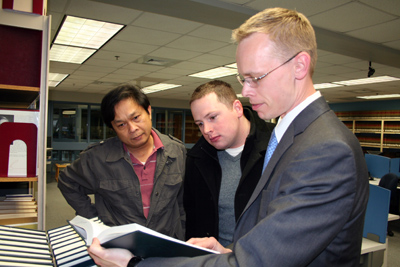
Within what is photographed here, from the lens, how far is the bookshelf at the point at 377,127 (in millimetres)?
9719

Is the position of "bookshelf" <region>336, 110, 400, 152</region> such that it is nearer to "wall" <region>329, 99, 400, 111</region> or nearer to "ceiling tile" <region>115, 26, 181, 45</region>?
"wall" <region>329, 99, 400, 111</region>

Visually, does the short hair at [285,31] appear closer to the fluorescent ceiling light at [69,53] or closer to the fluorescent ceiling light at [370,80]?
the fluorescent ceiling light at [69,53]

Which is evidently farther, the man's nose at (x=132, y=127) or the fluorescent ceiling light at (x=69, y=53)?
the fluorescent ceiling light at (x=69, y=53)

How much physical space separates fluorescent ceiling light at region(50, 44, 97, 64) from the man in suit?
4.60 metres

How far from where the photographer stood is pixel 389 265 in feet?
11.1

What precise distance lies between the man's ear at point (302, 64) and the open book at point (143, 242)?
0.56m

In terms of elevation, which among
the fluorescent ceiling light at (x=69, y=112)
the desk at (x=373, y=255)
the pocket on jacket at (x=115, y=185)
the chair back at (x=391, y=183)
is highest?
the fluorescent ceiling light at (x=69, y=112)

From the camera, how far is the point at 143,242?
0.74 m

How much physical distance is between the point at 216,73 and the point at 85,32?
125 inches

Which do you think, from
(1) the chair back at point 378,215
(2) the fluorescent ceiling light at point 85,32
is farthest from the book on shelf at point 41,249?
(2) the fluorescent ceiling light at point 85,32

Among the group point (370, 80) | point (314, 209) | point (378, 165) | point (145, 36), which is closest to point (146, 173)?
point (314, 209)

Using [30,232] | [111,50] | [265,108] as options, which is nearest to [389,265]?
[265,108]

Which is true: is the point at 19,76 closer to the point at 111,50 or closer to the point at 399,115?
the point at 111,50

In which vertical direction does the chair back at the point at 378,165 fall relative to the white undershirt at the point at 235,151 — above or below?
below
